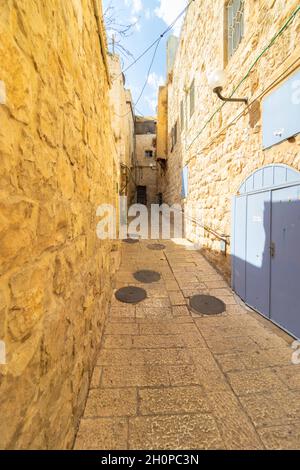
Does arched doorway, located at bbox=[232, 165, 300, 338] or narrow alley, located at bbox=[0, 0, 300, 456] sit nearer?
narrow alley, located at bbox=[0, 0, 300, 456]

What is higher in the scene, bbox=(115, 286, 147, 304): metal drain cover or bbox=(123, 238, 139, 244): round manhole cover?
bbox=(123, 238, 139, 244): round manhole cover

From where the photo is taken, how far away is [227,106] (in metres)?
4.18

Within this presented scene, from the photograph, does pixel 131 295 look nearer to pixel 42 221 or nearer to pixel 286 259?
pixel 286 259

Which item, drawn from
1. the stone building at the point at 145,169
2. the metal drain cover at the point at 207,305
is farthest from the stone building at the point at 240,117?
the stone building at the point at 145,169

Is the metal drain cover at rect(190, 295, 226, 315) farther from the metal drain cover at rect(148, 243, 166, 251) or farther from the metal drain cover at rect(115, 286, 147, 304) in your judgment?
the metal drain cover at rect(148, 243, 166, 251)

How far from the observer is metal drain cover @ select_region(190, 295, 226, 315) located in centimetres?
341

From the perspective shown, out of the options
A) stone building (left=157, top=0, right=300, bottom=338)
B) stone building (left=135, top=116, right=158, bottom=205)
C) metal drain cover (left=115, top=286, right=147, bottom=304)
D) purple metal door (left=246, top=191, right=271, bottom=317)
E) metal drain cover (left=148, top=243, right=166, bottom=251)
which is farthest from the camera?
stone building (left=135, top=116, right=158, bottom=205)

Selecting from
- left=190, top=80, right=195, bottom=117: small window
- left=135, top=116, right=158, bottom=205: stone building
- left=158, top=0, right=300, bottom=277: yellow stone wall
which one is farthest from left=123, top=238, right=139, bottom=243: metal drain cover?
left=135, top=116, right=158, bottom=205: stone building

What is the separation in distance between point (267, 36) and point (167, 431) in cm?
486

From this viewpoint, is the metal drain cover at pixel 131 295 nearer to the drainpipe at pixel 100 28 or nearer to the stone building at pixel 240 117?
the stone building at pixel 240 117

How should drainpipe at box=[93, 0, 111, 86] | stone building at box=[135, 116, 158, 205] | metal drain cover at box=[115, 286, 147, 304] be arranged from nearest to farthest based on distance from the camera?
drainpipe at box=[93, 0, 111, 86] < metal drain cover at box=[115, 286, 147, 304] < stone building at box=[135, 116, 158, 205]

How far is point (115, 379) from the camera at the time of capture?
206cm

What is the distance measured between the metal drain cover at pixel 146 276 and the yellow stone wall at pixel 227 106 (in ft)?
4.86

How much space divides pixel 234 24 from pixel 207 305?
542 cm
